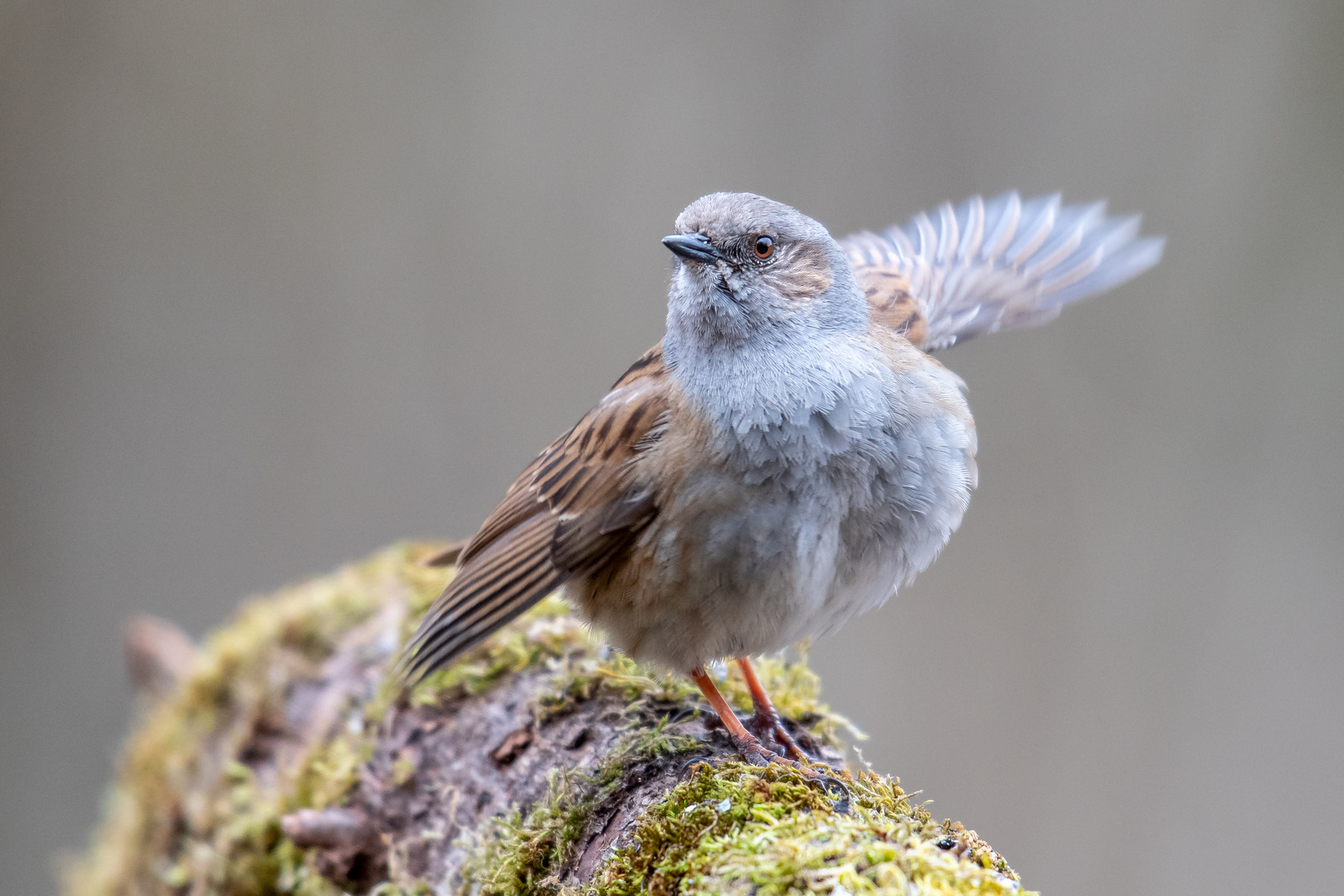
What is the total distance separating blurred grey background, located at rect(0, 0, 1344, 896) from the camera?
6.88 metres

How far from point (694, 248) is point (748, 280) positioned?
205 mm

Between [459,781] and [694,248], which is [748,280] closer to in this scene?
[694,248]

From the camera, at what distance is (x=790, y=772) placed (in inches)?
97.0

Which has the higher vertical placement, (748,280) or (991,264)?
(991,264)

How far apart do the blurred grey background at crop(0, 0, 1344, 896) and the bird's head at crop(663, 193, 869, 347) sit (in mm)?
4071

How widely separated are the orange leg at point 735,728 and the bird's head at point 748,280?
42.4 inches

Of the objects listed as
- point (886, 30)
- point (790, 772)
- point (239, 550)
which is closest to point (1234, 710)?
point (886, 30)

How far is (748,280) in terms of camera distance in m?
3.29

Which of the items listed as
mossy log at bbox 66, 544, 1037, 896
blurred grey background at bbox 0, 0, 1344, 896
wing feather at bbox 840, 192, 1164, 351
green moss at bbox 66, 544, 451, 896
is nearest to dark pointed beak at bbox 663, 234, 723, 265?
wing feather at bbox 840, 192, 1164, 351

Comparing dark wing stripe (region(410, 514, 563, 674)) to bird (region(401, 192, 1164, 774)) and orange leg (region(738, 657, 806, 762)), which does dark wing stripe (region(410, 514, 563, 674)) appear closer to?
bird (region(401, 192, 1164, 774))

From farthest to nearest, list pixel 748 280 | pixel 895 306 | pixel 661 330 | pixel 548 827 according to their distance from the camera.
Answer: pixel 661 330 → pixel 895 306 → pixel 748 280 → pixel 548 827

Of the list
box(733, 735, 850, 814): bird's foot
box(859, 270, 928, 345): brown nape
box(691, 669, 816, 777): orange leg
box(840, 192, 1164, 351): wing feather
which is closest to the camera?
box(733, 735, 850, 814): bird's foot

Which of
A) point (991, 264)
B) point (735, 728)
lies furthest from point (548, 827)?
point (991, 264)

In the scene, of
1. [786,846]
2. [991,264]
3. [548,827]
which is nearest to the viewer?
[786,846]
